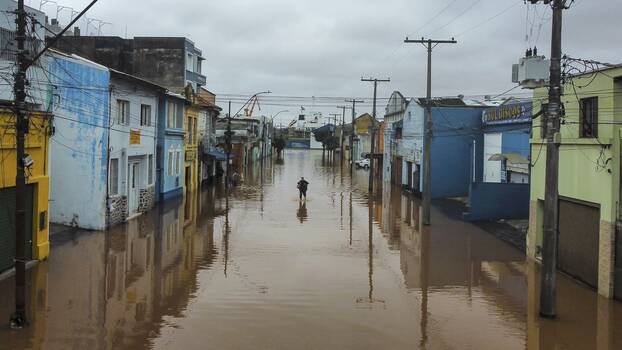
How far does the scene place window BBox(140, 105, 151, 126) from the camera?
30.2 meters

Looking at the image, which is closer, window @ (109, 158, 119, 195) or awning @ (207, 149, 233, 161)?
window @ (109, 158, 119, 195)

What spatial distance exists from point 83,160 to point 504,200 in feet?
59.9

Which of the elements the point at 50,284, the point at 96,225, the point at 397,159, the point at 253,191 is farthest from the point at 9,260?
the point at 397,159

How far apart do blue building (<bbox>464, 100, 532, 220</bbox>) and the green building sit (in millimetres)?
8772

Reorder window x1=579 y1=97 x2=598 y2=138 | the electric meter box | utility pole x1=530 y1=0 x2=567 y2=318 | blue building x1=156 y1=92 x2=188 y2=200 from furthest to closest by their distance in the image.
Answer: blue building x1=156 y1=92 x2=188 y2=200, window x1=579 y1=97 x2=598 y2=138, the electric meter box, utility pole x1=530 y1=0 x2=567 y2=318

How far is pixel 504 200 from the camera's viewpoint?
28031 mm

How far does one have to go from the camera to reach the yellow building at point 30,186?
15.2 m

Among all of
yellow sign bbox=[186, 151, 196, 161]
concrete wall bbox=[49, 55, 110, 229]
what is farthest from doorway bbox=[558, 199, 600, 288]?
yellow sign bbox=[186, 151, 196, 161]

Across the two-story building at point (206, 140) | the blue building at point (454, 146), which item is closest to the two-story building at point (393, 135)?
the blue building at point (454, 146)

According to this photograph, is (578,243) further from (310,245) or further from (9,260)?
(9,260)

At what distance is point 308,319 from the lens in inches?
490

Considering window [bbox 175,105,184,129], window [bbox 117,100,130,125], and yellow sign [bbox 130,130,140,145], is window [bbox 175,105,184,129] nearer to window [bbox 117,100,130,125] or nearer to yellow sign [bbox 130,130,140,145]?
yellow sign [bbox 130,130,140,145]

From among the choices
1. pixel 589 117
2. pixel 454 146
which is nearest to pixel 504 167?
pixel 454 146

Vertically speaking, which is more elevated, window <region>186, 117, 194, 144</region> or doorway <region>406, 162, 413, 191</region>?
window <region>186, 117, 194, 144</region>
